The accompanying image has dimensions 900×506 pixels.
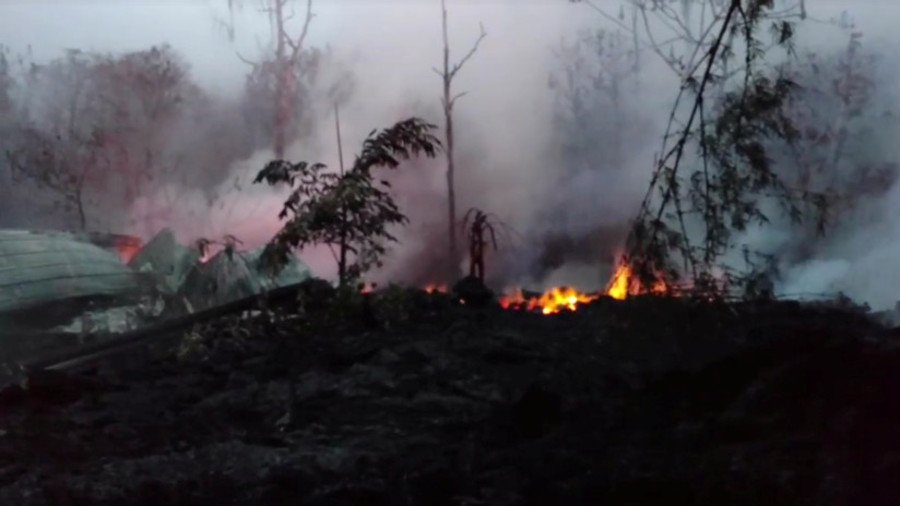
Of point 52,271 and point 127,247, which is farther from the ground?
point 127,247

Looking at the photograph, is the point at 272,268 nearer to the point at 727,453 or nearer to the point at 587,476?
the point at 587,476

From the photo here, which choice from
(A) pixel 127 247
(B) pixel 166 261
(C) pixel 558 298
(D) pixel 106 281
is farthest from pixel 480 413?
(A) pixel 127 247

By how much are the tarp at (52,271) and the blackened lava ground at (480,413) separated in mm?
1441

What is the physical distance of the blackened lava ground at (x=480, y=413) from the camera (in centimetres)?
563

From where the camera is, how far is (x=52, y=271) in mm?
10016

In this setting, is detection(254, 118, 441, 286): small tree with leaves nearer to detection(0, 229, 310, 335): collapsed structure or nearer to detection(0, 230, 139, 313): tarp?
detection(0, 229, 310, 335): collapsed structure

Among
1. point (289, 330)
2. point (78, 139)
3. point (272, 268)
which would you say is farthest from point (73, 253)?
point (272, 268)

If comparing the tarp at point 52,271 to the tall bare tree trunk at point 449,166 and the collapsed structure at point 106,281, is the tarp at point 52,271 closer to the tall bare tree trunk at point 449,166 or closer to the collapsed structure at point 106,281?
the collapsed structure at point 106,281

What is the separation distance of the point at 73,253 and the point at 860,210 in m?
7.10

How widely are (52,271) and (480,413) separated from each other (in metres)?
4.70

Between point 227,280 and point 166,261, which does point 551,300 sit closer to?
point 227,280

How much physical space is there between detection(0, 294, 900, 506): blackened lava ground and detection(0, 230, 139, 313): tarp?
144 cm

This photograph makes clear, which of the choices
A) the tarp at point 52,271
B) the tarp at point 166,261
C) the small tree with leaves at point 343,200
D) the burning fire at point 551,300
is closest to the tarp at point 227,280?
the tarp at point 166,261

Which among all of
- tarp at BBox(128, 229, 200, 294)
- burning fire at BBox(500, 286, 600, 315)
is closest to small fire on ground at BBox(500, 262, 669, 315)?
burning fire at BBox(500, 286, 600, 315)
